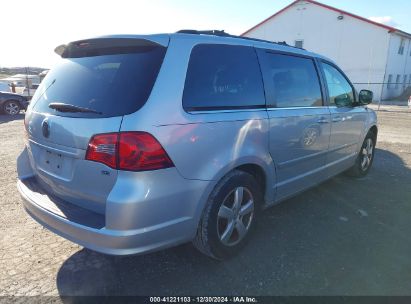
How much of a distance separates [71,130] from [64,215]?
634 mm

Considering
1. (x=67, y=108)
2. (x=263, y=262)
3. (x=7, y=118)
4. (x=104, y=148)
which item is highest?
(x=67, y=108)

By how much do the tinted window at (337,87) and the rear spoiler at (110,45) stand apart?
2.62m

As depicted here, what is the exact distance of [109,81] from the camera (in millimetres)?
2473

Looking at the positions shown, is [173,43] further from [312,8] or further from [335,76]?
Answer: [312,8]

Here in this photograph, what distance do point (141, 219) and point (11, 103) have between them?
14.1 meters

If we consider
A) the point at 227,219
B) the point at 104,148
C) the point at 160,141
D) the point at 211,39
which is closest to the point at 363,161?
the point at 227,219

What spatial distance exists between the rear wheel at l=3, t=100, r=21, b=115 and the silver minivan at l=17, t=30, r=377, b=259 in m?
12.5

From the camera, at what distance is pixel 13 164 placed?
Answer: 6.09 m

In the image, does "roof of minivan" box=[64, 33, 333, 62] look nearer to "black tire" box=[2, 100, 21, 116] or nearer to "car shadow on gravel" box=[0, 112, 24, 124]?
"car shadow on gravel" box=[0, 112, 24, 124]

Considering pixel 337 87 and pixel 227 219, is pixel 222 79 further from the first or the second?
pixel 337 87

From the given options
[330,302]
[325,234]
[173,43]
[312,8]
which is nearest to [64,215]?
[173,43]

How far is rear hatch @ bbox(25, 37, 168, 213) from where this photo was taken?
232 centimetres

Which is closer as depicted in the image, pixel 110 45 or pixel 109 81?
pixel 109 81

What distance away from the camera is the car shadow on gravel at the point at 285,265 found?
2725 millimetres
